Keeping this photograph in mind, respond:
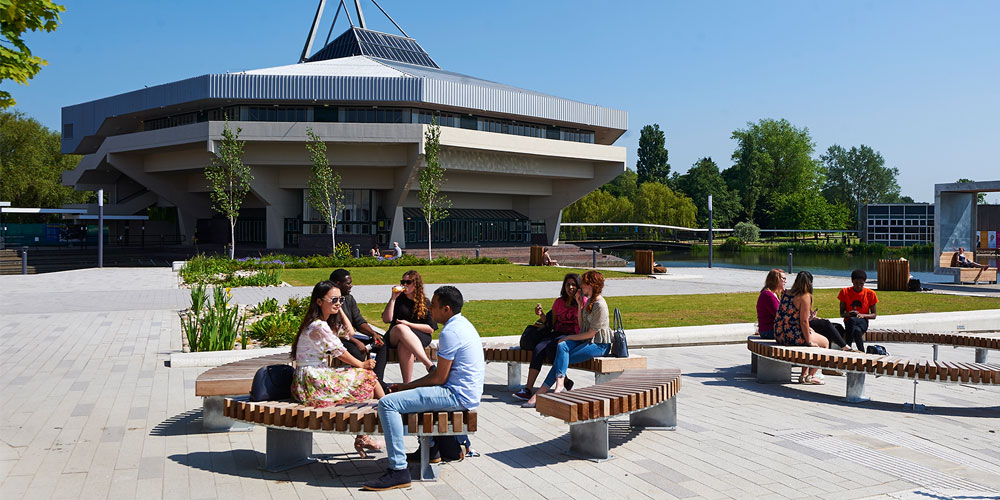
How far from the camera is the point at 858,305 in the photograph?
1034 centimetres

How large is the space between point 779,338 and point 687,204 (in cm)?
7609

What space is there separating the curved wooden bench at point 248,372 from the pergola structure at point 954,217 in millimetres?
24771

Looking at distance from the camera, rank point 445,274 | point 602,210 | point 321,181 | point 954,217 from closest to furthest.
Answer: point 954,217 < point 445,274 < point 321,181 < point 602,210

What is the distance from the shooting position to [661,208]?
8200 centimetres

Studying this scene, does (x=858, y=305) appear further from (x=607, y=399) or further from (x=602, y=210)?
(x=602, y=210)

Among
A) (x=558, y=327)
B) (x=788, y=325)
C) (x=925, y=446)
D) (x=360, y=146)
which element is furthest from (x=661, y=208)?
(x=925, y=446)

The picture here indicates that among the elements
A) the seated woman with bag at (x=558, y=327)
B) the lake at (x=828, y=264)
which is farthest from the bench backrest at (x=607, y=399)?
the lake at (x=828, y=264)

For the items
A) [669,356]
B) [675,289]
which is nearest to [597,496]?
[669,356]

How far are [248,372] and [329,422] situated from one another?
186cm

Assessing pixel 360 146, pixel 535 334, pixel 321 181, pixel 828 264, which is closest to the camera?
pixel 535 334

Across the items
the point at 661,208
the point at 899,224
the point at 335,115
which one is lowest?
the point at 899,224

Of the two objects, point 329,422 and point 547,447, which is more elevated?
point 329,422

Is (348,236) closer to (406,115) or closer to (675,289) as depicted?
(406,115)

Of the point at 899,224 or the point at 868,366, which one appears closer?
the point at 868,366
